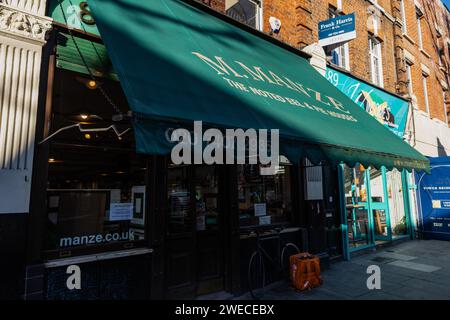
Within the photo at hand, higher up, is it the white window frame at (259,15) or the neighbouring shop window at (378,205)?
the white window frame at (259,15)

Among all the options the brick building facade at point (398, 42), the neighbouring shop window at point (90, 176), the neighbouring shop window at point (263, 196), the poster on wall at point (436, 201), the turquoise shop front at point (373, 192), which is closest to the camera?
the neighbouring shop window at point (90, 176)

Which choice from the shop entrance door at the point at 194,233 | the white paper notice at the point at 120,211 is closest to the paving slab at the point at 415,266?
the shop entrance door at the point at 194,233

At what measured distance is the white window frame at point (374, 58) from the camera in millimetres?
11689

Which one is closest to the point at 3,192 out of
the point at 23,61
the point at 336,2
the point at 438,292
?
the point at 23,61

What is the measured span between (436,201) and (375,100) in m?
4.21

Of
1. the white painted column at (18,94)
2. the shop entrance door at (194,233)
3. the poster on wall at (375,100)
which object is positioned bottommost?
the shop entrance door at (194,233)

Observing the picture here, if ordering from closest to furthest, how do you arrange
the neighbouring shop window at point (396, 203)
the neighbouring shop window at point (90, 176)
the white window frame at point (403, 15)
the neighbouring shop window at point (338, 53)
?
the neighbouring shop window at point (90, 176), the neighbouring shop window at point (338, 53), the neighbouring shop window at point (396, 203), the white window frame at point (403, 15)

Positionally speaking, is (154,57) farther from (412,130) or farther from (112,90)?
(412,130)

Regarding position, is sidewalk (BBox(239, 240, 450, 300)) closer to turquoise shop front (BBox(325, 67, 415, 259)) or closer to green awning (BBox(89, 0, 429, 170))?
turquoise shop front (BBox(325, 67, 415, 259))

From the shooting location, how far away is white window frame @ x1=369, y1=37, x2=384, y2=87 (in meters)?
11.7

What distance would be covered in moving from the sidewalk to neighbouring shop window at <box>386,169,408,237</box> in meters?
1.76

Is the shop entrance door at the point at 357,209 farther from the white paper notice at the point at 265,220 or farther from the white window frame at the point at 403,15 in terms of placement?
the white window frame at the point at 403,15

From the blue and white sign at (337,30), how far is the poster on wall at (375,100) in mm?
808

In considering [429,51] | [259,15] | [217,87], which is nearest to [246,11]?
[259,15]
